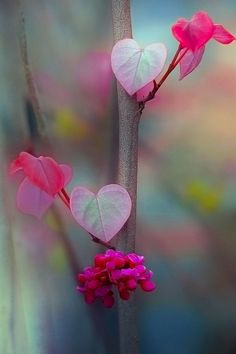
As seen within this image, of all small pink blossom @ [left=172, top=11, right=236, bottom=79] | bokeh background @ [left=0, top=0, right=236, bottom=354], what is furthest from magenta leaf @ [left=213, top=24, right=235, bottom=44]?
bokeh background @ [left=0, top=0, right=236, bottom=354]

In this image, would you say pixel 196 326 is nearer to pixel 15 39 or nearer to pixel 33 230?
pixel 33 230

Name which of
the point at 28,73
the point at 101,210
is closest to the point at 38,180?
the point at 101,210

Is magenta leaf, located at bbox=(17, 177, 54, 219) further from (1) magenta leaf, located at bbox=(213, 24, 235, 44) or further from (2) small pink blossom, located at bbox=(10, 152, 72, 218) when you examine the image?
(1) magenta leaf, located at bbox=(213, 24, 235, 44)

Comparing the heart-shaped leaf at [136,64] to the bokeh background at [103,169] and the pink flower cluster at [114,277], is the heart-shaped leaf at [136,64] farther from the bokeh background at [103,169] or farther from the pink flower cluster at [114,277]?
the pink flower cluster at [114,277]

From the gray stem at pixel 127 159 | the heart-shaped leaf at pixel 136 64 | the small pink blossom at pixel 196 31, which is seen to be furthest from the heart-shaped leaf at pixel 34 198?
the small pink blossom at pixel 196 31

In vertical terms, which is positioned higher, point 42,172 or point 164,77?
point 164,77

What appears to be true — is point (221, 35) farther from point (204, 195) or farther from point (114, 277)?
point (114, 277)
